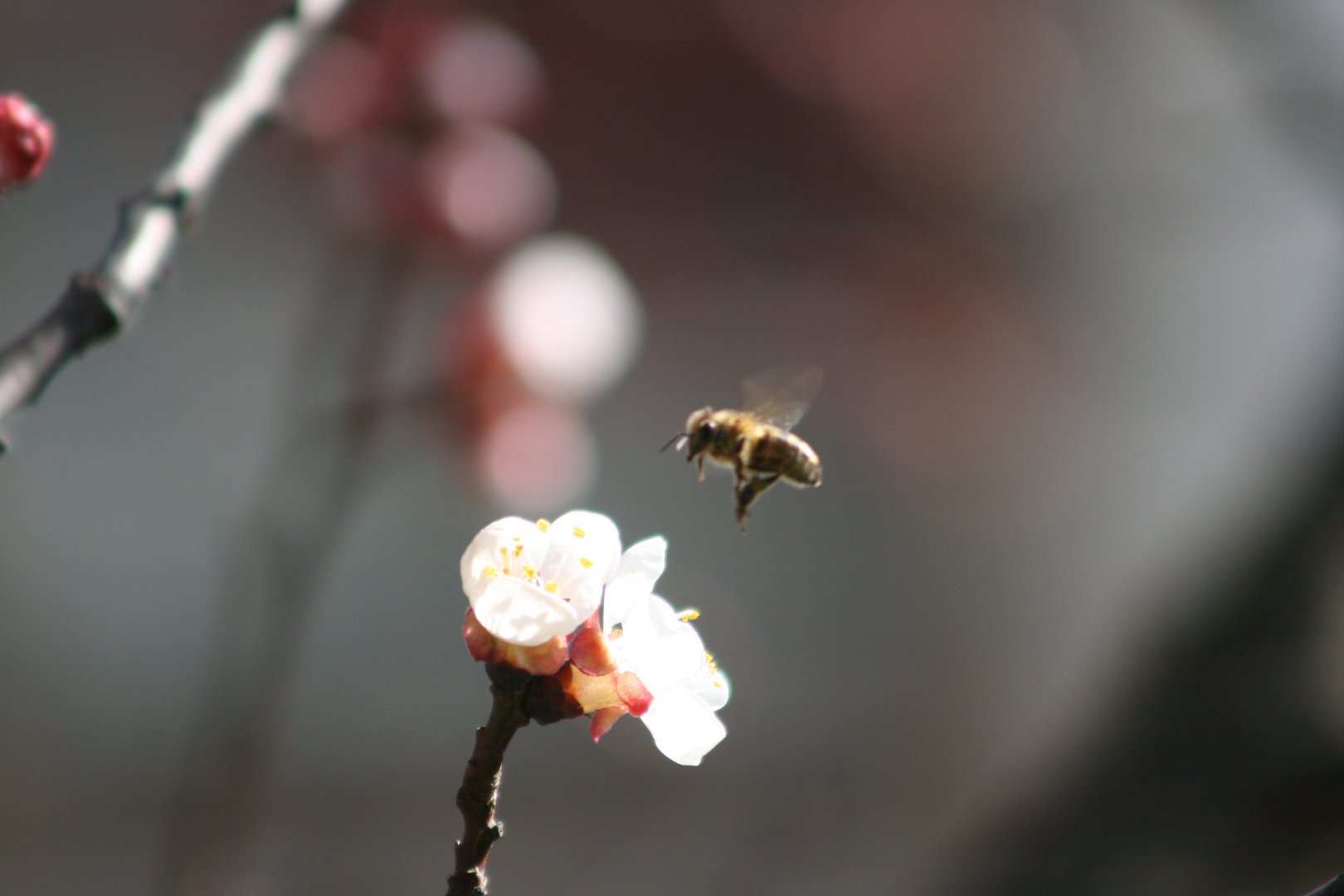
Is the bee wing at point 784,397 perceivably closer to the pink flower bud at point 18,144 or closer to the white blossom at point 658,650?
the white blossom at point 658,650

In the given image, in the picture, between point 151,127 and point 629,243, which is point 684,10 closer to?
point 629,243

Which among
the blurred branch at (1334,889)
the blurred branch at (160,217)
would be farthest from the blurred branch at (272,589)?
the blurred branch at (1334,889)

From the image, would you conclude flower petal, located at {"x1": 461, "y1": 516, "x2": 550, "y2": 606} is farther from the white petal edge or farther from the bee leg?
the bee leg

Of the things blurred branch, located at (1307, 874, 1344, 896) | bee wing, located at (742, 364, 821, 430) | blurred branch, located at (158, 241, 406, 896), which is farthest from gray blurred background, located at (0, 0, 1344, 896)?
blurred branch, located at (1307, 874, 1344, 896)

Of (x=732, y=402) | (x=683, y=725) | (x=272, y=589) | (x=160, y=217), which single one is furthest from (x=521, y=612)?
(x=732, y=402)

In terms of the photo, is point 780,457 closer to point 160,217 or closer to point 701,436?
point 701,436

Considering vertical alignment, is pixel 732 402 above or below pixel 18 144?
above
